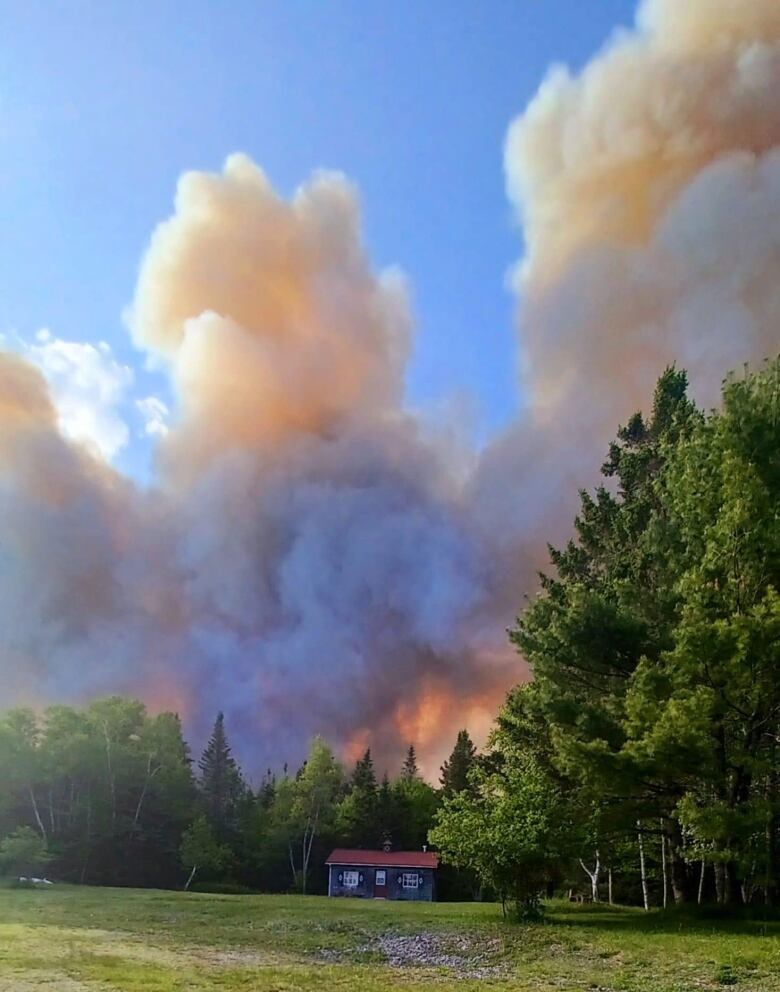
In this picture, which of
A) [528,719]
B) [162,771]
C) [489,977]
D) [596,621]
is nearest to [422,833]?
Result: [162,771]

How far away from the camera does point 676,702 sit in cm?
2036

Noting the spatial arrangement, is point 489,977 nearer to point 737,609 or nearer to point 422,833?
point 737,609

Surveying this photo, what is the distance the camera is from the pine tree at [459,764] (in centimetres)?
9425

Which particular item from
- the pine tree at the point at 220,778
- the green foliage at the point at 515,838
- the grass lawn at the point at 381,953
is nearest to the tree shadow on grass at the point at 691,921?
the grass lawn at the point at 381,953

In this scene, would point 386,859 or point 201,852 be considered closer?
point 201,852

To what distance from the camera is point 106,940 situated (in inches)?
784

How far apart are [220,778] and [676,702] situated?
95.6 m

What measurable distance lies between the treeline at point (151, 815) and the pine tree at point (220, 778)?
5302 mm

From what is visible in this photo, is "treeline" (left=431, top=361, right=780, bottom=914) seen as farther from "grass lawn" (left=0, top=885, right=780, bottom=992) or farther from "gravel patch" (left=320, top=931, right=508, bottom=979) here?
"gravel patch" (left=320, top=931, right=508, bottom=979)

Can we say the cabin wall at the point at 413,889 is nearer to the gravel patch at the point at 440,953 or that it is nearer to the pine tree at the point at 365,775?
the pine tree at the point at 365,775

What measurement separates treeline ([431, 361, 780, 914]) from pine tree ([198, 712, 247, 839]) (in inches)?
2886

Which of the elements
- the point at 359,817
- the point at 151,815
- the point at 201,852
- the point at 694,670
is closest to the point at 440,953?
the point at 694,670

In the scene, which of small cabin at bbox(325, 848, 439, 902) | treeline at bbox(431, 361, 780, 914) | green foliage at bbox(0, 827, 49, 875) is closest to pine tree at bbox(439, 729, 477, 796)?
small cabin at bbox(325, 848, 439, 902)

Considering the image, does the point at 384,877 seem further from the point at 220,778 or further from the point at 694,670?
the point at 694,670
